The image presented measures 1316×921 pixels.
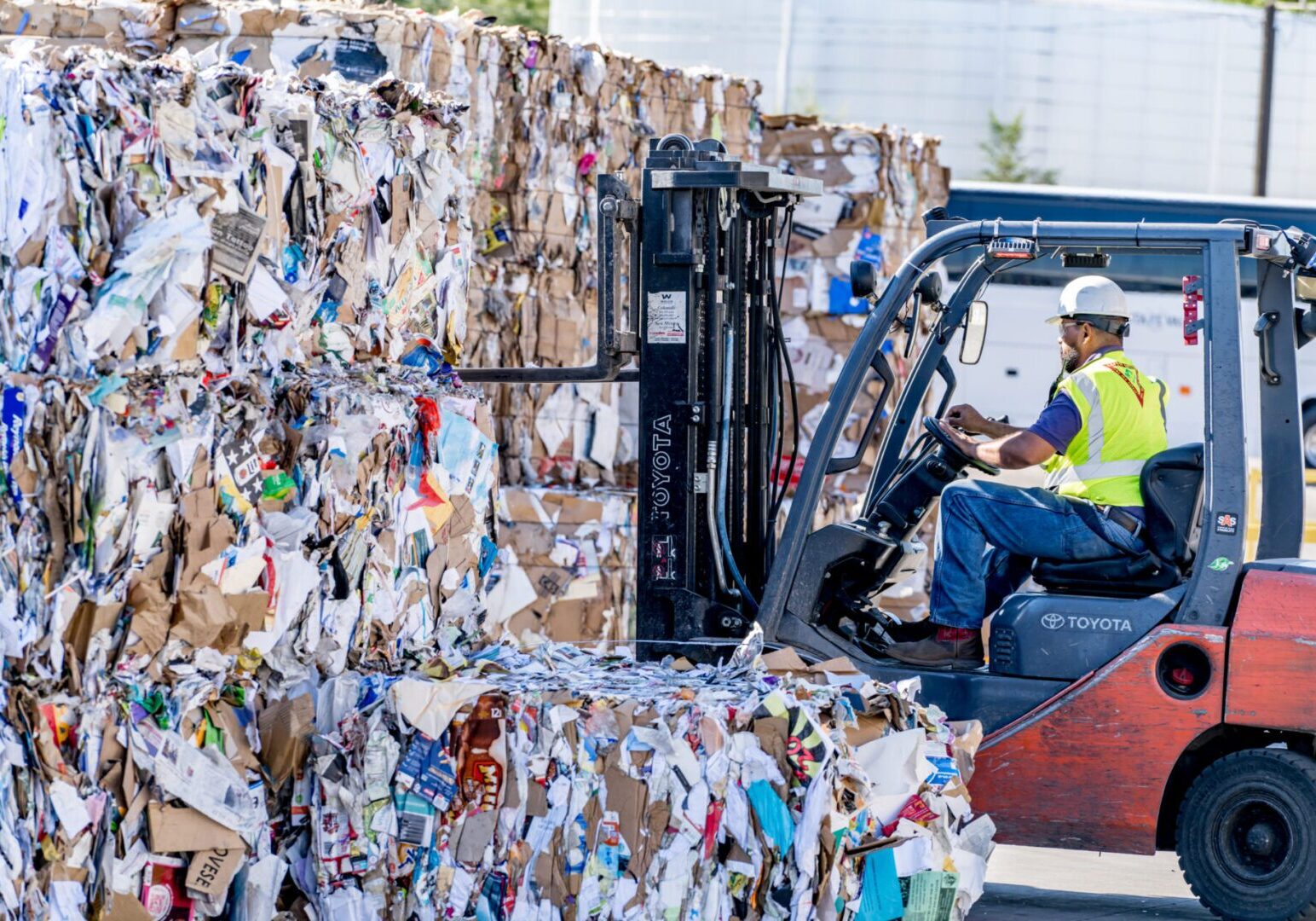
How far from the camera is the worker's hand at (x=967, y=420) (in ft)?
18.7

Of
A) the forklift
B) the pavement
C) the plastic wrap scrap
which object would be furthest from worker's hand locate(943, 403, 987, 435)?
the plastic wrap scrap

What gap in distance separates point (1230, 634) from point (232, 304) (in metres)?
2.87

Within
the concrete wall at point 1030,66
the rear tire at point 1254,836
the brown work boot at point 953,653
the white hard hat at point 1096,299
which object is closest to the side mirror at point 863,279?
the white hard hat at point 1096,299

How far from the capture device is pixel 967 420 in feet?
18.8

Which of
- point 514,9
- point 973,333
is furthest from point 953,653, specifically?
point 514,9

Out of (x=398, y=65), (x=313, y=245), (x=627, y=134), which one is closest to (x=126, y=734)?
(x=313, y=245)

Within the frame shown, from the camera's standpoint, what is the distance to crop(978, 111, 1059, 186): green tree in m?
24.8

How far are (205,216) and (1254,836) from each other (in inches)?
131

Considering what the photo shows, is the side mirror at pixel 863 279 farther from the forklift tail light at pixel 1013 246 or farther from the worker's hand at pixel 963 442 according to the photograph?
the worker's hand at pixel 963 442

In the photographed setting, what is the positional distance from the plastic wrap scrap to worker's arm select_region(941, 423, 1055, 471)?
5.50ft

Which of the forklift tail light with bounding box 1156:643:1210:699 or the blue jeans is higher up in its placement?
the blue jeans

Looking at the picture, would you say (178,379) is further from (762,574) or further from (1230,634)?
(1230,634)

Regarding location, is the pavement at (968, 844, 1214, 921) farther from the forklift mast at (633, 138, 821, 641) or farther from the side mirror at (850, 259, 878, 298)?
the side mirror at (850, 259, 878, 298)

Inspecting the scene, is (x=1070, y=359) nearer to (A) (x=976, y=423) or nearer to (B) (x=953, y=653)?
(A) (x=976, y=423)
